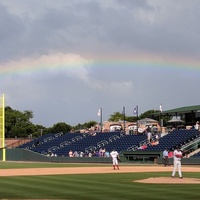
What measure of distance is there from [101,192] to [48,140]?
6464 centimetres

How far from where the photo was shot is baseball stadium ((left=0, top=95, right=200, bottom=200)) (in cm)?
2272

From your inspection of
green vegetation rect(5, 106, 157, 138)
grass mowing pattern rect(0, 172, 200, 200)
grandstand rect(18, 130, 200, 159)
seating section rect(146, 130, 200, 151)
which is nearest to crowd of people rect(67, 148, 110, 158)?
grandstand rect(18, 130, 200, 159)

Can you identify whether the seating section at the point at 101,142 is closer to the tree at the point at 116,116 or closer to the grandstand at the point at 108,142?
the grandstand at the point at 108,142

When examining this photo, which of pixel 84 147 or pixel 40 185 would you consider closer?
pixel 40 185

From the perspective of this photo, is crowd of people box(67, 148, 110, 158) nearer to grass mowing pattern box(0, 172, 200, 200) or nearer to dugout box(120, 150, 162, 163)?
dugout box(120, 150, 162, 163)

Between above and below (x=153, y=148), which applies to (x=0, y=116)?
above

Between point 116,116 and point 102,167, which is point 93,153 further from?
point 116,116

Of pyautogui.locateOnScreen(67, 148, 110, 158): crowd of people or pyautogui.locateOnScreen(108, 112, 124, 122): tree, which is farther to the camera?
pyautogui.locateOnScreen(108, 112, 124, 122): tree

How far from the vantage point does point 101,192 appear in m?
22.6

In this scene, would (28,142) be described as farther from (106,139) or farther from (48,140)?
(106,139)

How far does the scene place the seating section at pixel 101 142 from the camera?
63.7 m

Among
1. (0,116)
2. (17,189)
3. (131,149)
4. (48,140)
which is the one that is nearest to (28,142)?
(48,140)

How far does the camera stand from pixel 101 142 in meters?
73.9

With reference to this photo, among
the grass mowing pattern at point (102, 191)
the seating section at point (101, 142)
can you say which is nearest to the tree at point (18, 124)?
the seating section at point (101, 142)
